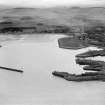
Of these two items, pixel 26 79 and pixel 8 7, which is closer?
pixel 26 79

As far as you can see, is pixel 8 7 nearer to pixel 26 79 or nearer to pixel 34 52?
pixel 34 52

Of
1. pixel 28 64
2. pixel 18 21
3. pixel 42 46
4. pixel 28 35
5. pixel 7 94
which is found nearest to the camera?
pixel 7 94

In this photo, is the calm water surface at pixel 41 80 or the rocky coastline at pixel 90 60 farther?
the rocky coastline at pixel 90 60

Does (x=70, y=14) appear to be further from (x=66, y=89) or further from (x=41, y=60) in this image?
(x=66, y=89)

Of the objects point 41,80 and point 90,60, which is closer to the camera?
point 41,80

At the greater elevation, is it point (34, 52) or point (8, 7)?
point (8, 7)

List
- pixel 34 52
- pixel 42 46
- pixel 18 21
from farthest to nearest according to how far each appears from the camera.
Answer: pixel 18 21 → pixel 42 46 → pixel 34 52

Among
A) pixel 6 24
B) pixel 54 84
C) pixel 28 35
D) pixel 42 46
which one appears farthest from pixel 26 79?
pixel 6 24

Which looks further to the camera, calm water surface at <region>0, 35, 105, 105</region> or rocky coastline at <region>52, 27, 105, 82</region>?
rocky coastline at <region>52, 27, 105, 82</region>
